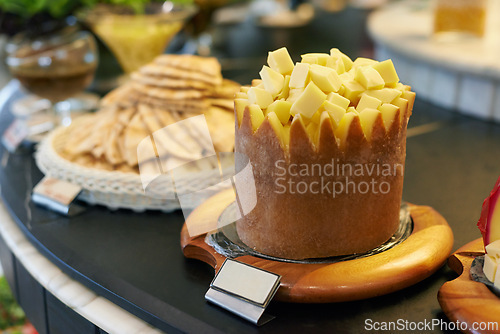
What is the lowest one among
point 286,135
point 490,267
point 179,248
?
point 179,248

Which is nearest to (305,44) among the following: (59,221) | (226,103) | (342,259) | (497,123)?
(497,123)

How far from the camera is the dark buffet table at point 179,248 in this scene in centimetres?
70

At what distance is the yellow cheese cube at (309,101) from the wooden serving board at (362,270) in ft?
0.69

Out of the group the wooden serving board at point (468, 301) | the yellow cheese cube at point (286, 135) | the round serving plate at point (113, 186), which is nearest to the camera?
the wooden serving board at point (468, 301)

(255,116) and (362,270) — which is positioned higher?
(255,116)

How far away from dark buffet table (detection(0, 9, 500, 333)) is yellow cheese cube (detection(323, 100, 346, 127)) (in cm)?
25

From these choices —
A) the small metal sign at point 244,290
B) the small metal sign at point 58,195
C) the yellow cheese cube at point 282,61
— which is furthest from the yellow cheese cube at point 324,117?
the small metal sign at point 58,195

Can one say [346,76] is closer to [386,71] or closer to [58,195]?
[386,71]

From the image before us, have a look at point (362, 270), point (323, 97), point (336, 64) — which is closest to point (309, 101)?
point (323, 97)

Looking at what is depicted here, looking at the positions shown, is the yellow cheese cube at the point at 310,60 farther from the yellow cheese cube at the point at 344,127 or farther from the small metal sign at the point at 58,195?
the small metal sign at the point at 58,195

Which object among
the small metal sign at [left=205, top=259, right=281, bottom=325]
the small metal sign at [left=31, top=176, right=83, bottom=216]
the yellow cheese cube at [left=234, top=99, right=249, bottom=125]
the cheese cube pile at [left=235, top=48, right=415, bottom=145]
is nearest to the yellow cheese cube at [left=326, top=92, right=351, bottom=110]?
the cheese cube pile at [left=235, top=48, right=415, bottom=145]

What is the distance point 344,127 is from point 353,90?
0.06 meters

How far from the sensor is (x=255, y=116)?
73 centimetres

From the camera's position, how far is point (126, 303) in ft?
2.55
